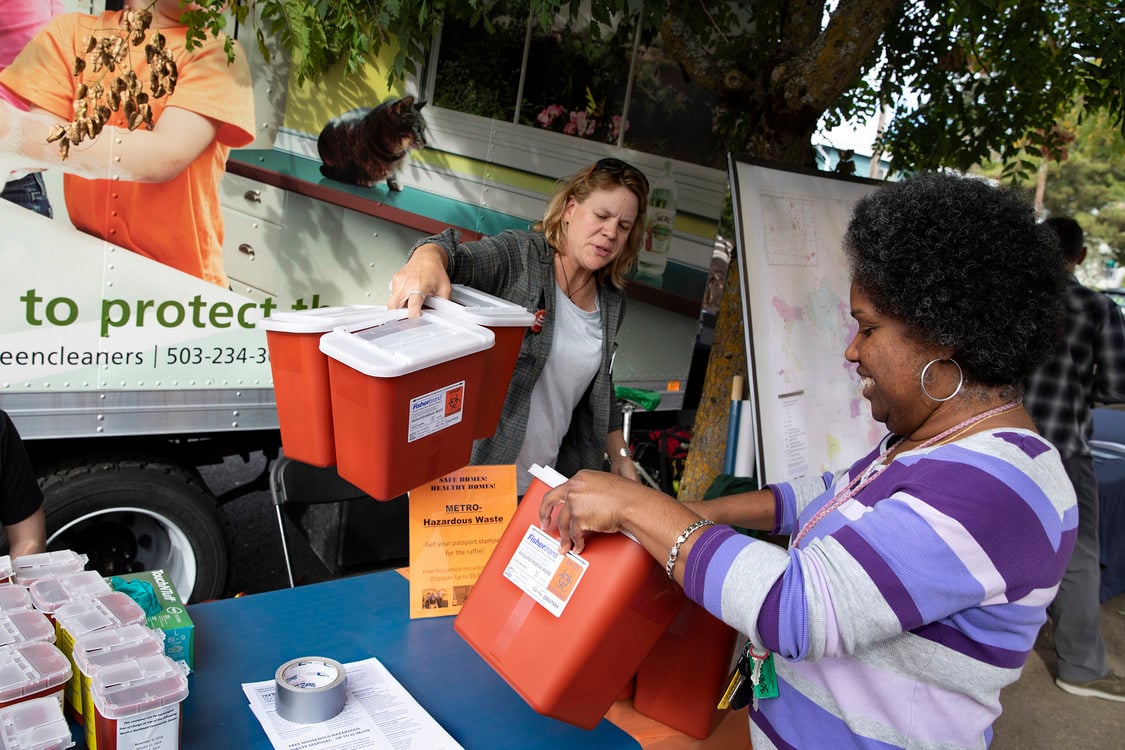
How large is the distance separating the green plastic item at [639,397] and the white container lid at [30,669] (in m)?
2.81

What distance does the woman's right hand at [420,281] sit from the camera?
1.71 metres

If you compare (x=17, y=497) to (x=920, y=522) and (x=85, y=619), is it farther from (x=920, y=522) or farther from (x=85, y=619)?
(x=920, y=522)

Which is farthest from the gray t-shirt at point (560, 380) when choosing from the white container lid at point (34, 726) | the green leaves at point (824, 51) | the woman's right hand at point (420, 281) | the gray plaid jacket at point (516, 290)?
the white container lid at point (34, 726)

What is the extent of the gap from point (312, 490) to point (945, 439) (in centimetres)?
208

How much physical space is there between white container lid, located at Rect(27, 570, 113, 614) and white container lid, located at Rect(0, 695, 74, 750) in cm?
26

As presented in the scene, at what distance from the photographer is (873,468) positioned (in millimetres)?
1317

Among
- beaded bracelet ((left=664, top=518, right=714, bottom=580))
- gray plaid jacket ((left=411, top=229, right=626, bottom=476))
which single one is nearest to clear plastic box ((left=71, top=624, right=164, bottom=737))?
beaded bracelet ((left=664, top=518, right=714, bottom=580))

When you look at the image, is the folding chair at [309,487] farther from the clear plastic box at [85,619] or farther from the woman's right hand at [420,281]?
the clear plastic box at [85,619]

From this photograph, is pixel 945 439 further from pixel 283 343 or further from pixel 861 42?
pixel 861 42

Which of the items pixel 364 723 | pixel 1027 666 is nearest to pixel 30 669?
pixel 364 723

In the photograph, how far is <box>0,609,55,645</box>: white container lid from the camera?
1188 mm

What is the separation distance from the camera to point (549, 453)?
2326 millimetres

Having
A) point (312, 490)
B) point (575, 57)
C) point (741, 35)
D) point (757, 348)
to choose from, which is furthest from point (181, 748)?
point (741, 35)

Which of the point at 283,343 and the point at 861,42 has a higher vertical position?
the point at 861,42
